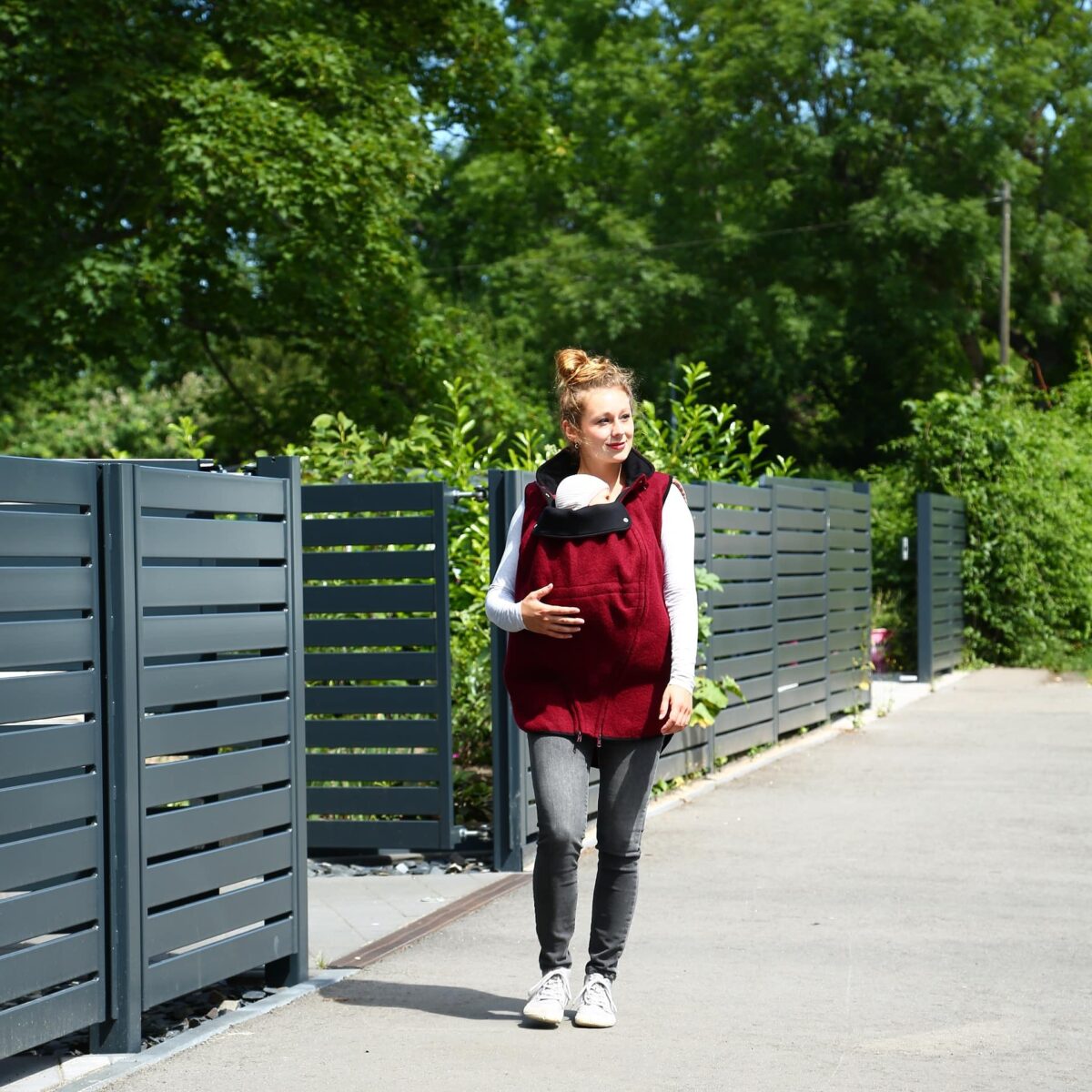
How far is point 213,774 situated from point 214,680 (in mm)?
264

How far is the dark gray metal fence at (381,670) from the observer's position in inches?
292

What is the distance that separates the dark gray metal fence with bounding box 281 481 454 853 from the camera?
7.41m

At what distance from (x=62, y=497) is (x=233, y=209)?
716 inches

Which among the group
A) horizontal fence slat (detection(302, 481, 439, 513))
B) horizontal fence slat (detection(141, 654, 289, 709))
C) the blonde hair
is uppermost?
the blonde hair

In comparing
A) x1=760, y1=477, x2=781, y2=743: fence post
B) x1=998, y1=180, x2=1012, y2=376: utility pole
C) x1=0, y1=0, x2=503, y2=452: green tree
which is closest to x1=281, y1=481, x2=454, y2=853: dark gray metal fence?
x1=760, y1=477, x2=781, y2=743: fence post

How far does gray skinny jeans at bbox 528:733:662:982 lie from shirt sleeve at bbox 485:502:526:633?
0.32m

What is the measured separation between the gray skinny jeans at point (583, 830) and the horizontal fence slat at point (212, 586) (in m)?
0.97

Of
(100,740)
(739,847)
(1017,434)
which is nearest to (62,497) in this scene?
(100,740)

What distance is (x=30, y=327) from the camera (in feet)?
72.3

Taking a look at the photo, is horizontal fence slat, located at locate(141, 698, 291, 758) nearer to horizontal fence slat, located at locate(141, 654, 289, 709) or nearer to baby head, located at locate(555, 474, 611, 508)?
horizontal fence slat, located at locate(141, 654, 289, 709)

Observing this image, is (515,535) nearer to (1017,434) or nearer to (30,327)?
(1017,434)

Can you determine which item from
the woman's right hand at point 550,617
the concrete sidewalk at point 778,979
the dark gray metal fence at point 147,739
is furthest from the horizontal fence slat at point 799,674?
the woman's right hand at point 550,617

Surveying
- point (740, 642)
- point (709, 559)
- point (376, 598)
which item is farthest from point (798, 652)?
point (376, 598)

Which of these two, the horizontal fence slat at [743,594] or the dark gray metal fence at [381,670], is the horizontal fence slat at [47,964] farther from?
the horizontal fence slat at [743,594]
